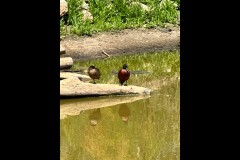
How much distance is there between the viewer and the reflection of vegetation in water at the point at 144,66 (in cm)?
1102

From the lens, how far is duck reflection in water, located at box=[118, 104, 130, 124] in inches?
322

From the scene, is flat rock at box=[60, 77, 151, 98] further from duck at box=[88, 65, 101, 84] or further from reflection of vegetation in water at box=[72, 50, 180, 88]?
reflection of vegetation in water at box=[72, 50, 180, 88]

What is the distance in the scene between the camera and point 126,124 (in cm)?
781

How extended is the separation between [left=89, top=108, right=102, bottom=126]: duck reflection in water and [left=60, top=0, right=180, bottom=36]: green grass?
6715 mm

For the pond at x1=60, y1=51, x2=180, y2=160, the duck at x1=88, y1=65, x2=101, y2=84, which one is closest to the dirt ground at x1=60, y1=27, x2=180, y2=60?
the pond at x1=60, y1=51, x2=180, y2=160

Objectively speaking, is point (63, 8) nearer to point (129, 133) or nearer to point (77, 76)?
point (77, 76)

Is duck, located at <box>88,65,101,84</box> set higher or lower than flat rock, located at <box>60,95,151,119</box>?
higher

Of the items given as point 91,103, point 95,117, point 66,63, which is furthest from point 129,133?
point 66,63

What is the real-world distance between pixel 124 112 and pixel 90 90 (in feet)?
3.85

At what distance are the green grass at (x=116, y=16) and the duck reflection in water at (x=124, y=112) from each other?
21.6 feet

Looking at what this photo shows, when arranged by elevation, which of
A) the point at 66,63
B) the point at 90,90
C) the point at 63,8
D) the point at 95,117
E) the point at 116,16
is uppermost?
the point at 63,8

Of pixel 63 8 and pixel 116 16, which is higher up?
pixel 63 8
